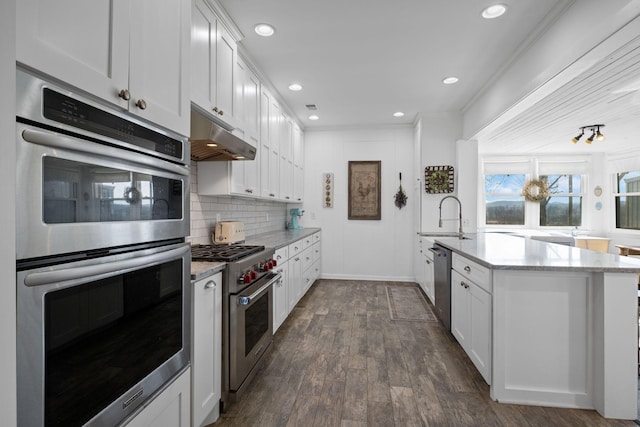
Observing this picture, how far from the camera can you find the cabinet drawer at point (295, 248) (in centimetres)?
349

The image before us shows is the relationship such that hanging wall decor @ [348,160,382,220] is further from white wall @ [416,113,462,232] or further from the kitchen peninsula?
the kitchen peninsula

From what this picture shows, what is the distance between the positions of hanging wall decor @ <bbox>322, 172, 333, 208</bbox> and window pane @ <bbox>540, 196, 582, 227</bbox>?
4.82 m

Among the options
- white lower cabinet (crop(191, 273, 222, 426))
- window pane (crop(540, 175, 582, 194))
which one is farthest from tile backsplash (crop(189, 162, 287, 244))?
window pane (crop(540, 175, 582, 194))

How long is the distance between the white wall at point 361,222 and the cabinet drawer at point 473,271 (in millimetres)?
2519

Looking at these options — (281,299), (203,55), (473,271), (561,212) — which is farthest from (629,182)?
(203,55)

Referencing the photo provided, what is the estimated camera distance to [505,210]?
23.3 feet

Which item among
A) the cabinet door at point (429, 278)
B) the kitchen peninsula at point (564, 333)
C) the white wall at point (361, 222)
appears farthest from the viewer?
the white wall at point (361, 222)

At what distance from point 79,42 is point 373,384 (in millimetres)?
2382

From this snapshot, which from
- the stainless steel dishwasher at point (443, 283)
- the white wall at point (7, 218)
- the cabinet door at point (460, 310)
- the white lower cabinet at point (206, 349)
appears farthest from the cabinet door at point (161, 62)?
the stainless steel dishwasher at point (443, 283)

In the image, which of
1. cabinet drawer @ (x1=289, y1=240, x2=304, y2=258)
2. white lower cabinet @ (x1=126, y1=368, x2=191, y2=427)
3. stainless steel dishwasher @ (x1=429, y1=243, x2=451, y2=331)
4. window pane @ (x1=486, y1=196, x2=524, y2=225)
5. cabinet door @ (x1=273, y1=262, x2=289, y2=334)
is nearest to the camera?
white lower cabinet @ (x1=126, y1=368, x2=191, y2=427)

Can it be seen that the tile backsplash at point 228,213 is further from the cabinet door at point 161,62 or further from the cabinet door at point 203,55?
the cabinet door at point 161,62

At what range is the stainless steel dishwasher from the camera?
3.06 meters

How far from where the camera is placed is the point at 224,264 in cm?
187

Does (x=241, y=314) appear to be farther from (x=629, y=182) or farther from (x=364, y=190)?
(x=629, y=182)
